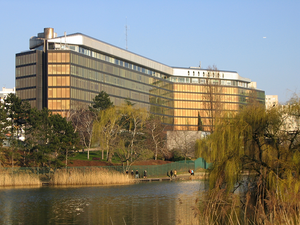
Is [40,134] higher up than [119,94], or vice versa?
[119,94]

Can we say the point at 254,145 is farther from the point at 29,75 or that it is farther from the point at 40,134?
the point at 29,75

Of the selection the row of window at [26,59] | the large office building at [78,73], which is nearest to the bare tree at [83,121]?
the large office building at [78,73]

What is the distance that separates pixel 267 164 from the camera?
2298cm

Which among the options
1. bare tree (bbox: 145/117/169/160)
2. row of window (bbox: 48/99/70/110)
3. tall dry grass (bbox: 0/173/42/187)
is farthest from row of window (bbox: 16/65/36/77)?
tall dry grass (bbox: 0/173/42/187)

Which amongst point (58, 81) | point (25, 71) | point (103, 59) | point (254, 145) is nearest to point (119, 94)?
point (103, 59)

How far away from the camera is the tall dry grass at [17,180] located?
45.9 metres

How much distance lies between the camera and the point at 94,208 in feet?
92.9

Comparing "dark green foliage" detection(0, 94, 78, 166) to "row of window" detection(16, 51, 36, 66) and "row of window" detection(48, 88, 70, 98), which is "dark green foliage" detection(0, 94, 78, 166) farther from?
"row of window" detection(16, 51, 36, 66)

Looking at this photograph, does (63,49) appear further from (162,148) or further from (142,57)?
(162,148)

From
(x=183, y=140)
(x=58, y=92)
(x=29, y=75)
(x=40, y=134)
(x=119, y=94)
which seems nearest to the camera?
(x=40, y=134)

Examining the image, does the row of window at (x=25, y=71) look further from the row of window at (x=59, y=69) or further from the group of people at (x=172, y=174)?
the group of people at (x=172, y=174)

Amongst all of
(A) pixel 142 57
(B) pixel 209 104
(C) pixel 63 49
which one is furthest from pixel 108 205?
(A) pixel 142 57

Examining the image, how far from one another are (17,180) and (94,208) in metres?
21.5

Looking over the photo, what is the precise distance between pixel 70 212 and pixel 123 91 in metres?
93.8
